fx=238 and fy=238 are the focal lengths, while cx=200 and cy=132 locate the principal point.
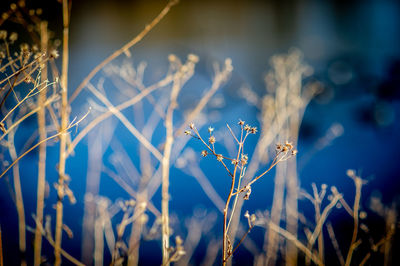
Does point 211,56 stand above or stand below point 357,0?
below

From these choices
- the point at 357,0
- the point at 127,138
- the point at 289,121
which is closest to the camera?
the point at 289,121

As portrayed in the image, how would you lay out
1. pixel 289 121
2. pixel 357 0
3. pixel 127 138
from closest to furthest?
1. pixel 289 121
2. pixel 127 138
3. pixel 357 0

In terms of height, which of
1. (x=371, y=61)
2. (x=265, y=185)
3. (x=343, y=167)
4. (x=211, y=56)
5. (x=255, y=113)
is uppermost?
(x=371, y=61)

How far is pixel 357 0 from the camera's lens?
3.35 metres

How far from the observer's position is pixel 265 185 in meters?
3.18

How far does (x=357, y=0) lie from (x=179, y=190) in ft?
11.9

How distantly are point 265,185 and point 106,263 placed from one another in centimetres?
229

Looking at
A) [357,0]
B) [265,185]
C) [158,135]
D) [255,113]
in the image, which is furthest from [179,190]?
[357,0]

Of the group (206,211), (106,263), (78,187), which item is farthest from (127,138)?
(106,263)

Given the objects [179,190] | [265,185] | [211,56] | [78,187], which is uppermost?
[211,56]

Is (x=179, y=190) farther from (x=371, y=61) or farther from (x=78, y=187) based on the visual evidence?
(x=371, y=61)

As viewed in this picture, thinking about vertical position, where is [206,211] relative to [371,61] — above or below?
below

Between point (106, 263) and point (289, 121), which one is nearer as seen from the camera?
point (289, 121)

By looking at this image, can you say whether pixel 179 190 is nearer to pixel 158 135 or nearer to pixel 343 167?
pixel 158 135
